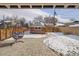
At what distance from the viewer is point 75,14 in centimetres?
686

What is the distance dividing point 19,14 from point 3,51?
1.00 metres

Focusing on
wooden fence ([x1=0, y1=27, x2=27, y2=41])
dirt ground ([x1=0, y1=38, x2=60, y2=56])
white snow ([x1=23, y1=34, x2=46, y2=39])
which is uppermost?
wooden fence ([x1=0, y1=27, x2=27, y2=41])

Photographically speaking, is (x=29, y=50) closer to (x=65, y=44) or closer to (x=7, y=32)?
(x=7, y=32)

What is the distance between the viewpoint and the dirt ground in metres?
6.94

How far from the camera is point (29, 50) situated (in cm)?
695

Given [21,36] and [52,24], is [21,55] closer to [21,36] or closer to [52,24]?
[21,36]

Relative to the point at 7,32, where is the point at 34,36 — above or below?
below

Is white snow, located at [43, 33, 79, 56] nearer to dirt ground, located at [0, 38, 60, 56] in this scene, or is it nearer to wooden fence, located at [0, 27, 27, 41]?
dirt ground, located at [0, 38, 60, 56]

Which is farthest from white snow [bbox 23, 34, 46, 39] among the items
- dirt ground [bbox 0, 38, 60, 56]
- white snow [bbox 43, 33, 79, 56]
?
white snow [bbox 43, 33, 79, 56]

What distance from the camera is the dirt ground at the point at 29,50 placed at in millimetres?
6938

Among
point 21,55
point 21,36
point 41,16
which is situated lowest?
point 21,55

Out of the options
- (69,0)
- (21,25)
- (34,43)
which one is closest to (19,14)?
(21,25)

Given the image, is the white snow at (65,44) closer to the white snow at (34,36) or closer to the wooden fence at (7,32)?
the white snow at (34,36)

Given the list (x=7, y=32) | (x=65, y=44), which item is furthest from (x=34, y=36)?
(x=65, y=44)
